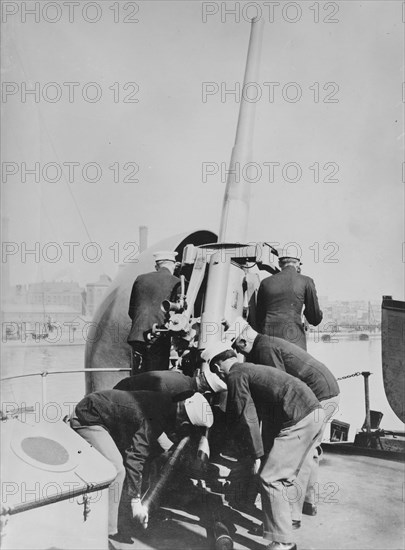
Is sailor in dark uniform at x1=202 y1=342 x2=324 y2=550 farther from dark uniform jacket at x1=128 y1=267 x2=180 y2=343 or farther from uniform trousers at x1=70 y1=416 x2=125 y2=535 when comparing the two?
dark uniform jacket at x1=128 y1=267 x2=180 y2=343

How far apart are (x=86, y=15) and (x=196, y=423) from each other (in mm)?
2611

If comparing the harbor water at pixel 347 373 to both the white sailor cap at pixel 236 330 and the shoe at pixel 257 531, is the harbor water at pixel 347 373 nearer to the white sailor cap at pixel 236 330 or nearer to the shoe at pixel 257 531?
the white sailor cap at pixel 236 330

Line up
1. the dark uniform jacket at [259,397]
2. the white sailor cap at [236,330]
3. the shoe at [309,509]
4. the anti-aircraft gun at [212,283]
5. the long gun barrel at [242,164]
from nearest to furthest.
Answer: the dark uniform jacket at [259,397], the shoe at [309,509], the white sailor cap at [236,330], the anti-aircraft gun at [212,283], the long gun barrel at [242,164]

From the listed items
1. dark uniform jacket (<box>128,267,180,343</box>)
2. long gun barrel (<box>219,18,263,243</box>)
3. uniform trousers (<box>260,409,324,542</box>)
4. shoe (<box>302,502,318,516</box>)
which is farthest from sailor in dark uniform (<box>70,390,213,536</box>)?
long gun barrel (<box>219,18,263,243</box>)

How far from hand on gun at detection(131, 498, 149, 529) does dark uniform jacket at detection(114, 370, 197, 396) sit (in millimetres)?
675

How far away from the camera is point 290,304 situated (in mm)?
4316

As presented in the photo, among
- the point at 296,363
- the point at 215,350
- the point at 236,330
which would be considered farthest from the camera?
the point at 236,330

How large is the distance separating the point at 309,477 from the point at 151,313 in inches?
66.2

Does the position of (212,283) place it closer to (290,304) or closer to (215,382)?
(290,304)

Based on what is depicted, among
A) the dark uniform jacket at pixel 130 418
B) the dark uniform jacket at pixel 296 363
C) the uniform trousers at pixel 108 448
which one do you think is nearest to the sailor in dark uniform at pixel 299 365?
the dark uniform jacket at pixel 296 363

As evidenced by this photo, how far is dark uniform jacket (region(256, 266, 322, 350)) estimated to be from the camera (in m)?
4.31

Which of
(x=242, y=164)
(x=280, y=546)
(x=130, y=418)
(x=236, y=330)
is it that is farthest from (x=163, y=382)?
(x=242, y=164)

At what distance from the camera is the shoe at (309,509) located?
3496 mm

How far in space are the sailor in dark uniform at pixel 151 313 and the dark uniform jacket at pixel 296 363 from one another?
87 centimetres
